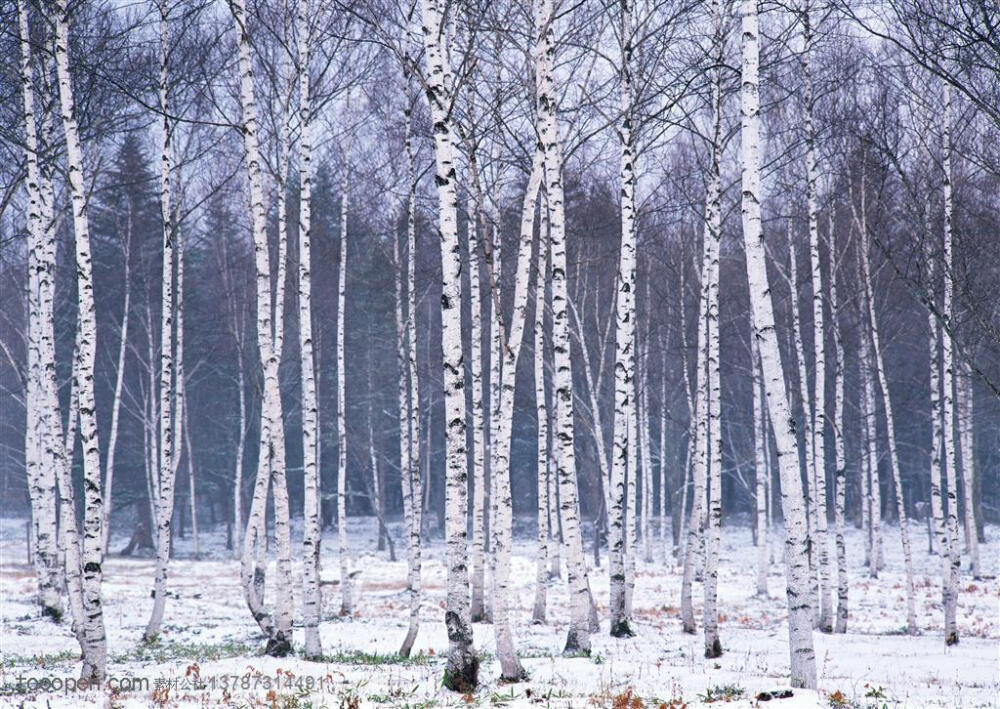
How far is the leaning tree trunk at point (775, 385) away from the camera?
795 centimetres

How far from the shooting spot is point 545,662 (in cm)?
1053

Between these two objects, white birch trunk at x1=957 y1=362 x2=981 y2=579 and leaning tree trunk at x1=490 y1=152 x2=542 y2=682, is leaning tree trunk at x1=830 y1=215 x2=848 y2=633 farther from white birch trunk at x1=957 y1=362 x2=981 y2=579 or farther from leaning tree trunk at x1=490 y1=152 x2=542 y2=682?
white birch trunk at x1=957 y1=362 x2=981 y2=579

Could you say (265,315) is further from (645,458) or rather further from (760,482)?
(645,458)

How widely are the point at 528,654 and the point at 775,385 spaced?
19.8 feet

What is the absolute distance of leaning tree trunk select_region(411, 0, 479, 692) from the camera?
8086 millimetres

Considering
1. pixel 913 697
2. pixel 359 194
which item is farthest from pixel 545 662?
pixel 359 194

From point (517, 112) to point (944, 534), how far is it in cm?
1047

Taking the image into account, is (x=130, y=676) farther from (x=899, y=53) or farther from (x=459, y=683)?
(x=899, y=53)

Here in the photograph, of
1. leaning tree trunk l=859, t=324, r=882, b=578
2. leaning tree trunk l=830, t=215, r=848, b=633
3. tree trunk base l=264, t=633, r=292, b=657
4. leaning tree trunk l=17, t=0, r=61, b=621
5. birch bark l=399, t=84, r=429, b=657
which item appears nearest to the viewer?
leaning tree trunk l=17, t=0, r=61, b=621

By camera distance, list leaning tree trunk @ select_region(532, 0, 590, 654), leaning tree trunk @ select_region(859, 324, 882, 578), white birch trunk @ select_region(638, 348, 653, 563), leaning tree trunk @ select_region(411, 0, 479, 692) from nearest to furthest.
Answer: leaning tree trunk @ select_region(411, 0, 479, 692), leaning tree trunk @ select_region(532, 0, 590, 654), leaning tree trunk @ select_region(859, 324, 882, 578), white birch trunk @ select_region(638, 348, 653, 563)

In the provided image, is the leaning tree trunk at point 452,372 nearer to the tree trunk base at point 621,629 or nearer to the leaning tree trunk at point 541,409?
the leaning tree trunk at point 541,409

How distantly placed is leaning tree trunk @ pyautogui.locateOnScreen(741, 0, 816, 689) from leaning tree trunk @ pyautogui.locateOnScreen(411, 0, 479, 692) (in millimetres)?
2958

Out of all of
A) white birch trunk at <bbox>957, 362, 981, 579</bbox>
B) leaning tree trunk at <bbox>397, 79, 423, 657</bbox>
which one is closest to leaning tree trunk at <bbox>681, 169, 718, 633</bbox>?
leaning tree trunk at <bbox>397, 79, 423, 657</bbox>

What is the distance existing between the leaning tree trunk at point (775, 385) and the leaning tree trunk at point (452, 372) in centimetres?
296
